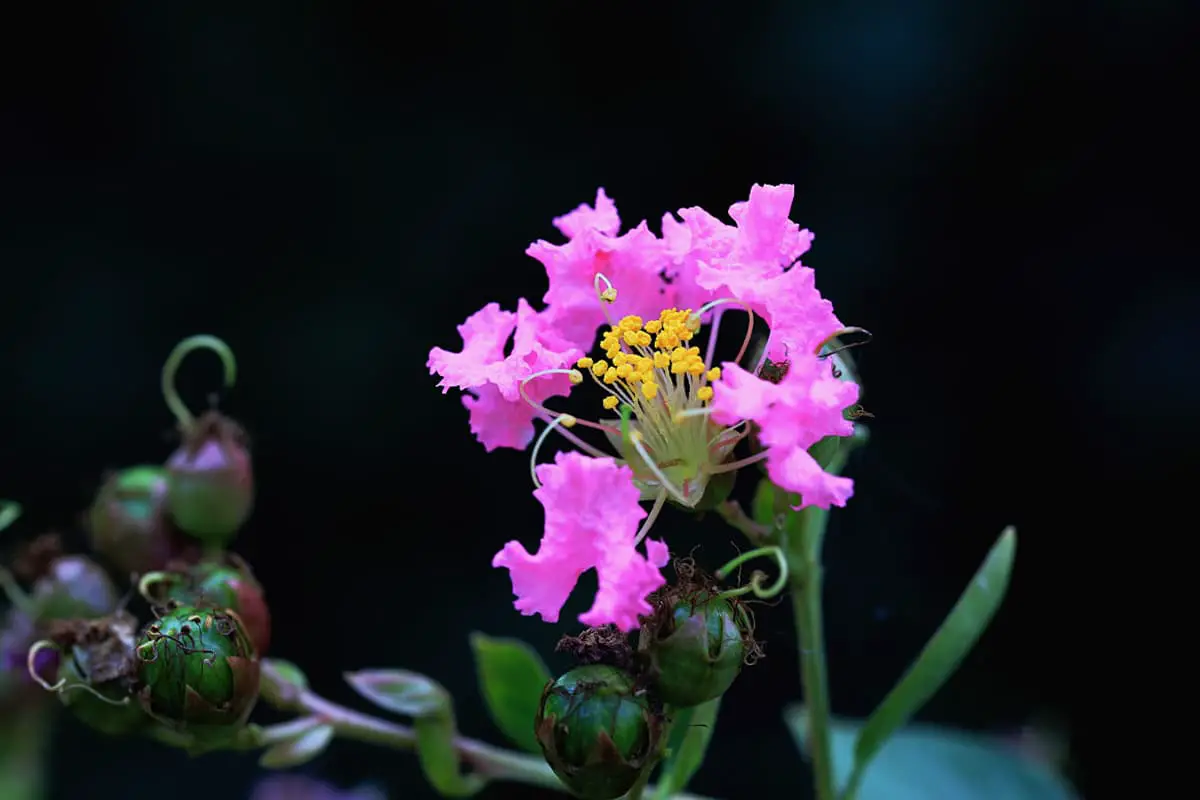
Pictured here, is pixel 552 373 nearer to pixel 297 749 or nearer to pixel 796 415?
pixel 796 415

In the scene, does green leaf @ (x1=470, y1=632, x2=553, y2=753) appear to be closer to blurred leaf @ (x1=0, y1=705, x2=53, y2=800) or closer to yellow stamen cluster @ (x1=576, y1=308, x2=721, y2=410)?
yellow stamen cluster @ (x1=576, y1=308, x2=721, y2=410)

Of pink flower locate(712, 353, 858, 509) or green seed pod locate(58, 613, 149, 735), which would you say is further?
green seed pod locate(58, 613, 149, 735)

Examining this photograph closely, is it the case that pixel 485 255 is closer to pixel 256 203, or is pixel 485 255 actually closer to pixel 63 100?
pixel 256 203

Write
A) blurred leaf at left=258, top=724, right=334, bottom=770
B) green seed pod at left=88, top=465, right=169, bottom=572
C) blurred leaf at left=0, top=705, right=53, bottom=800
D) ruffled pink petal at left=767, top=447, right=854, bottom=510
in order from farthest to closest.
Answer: blurred leaf at left=0, top=705, right=53, bottom=800 → green seed pod at left=88, top=465, right=169, bottom=572 → blurred leaf at left=258, top=724, right=334, bottom=770 → ruffled pink petal at left=767, top=447, right=854, bottom=510

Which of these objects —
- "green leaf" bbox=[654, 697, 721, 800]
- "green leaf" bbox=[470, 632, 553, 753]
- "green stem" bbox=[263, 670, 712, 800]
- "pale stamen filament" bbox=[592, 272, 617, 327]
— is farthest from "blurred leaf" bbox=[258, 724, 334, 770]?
"pale stamen filament" bbox=[592, 272, 617, 327]

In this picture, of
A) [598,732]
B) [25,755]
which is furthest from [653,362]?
[25,755]

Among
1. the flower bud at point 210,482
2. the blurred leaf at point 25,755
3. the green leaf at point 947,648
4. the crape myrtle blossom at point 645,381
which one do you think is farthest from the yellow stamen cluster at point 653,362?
the blurred leaf at point 25,755
